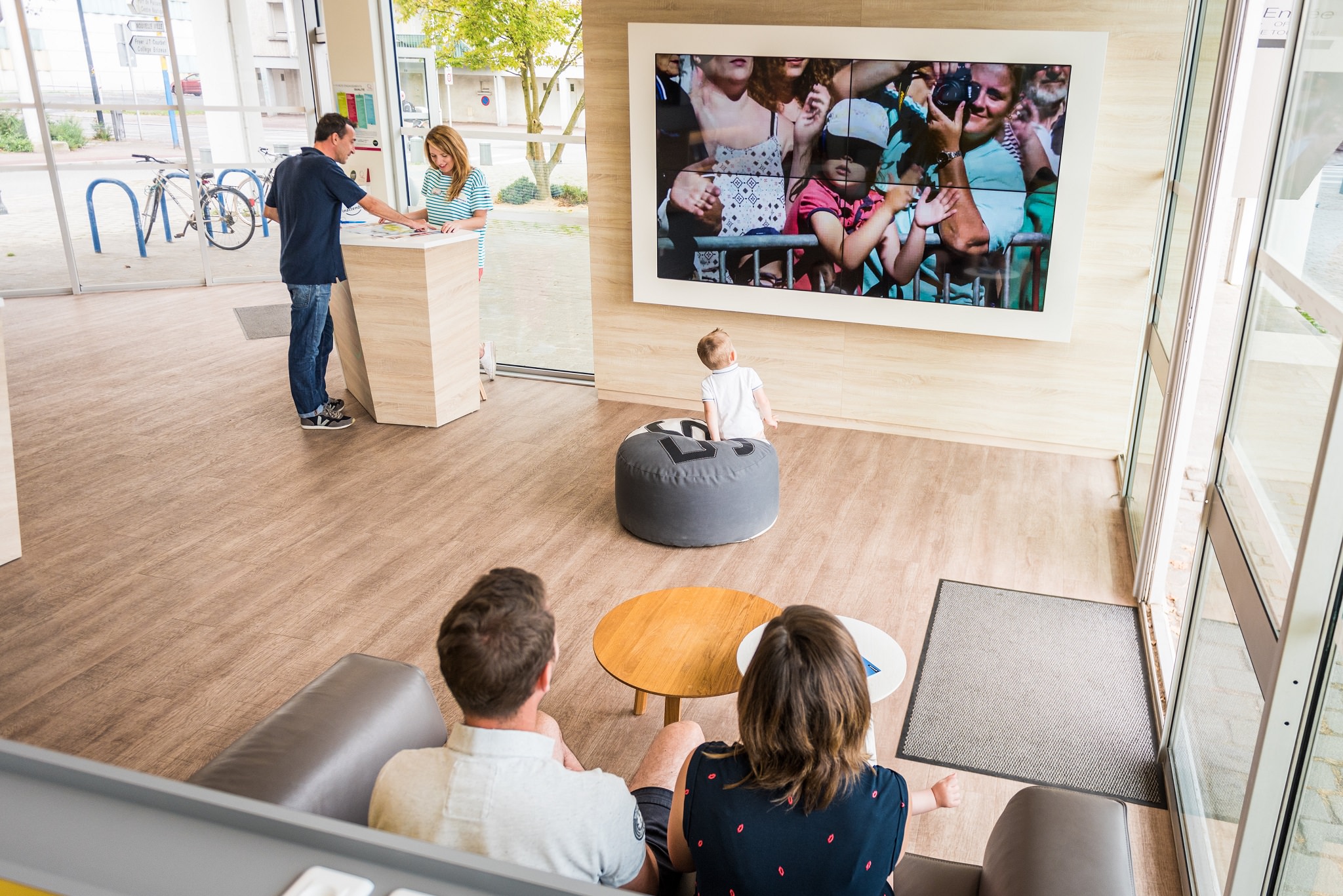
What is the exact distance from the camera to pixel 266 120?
362 inches

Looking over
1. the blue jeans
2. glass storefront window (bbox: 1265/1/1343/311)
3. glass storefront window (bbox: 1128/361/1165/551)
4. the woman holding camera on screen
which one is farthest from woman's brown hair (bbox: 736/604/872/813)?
the blue jeans

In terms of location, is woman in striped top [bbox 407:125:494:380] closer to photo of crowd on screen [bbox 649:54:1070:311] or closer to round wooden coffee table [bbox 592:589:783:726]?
photo of crowd on screen [bbox 649:54:1070:311]

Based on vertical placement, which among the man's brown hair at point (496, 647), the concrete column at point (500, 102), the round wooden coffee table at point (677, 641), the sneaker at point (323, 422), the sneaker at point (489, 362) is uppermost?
the concrete column at point (500, 102)

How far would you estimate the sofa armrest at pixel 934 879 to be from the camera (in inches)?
80.1

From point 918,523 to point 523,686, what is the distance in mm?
3217

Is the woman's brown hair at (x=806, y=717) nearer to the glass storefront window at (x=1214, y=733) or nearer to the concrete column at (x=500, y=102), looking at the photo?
the glass storefront window at (x=1214, y=733)

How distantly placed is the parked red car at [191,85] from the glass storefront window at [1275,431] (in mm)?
8881

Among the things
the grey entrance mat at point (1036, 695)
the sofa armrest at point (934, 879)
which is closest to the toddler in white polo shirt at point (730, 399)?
Answer: the grey entrance mat at point (1036, 695)

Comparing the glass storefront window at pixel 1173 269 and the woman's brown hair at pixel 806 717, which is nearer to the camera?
the woman's brown hair at pixel 806 717

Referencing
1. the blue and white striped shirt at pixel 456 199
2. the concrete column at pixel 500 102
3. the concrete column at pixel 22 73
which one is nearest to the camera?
the blue and white striped shirt at pixel 456 199

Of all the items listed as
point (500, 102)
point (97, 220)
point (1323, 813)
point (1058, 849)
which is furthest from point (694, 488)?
point (97, 220)

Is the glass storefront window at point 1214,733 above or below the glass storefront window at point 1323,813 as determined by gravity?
below

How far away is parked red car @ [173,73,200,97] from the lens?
884 centimetres

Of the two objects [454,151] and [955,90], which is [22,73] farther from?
[955,90]
